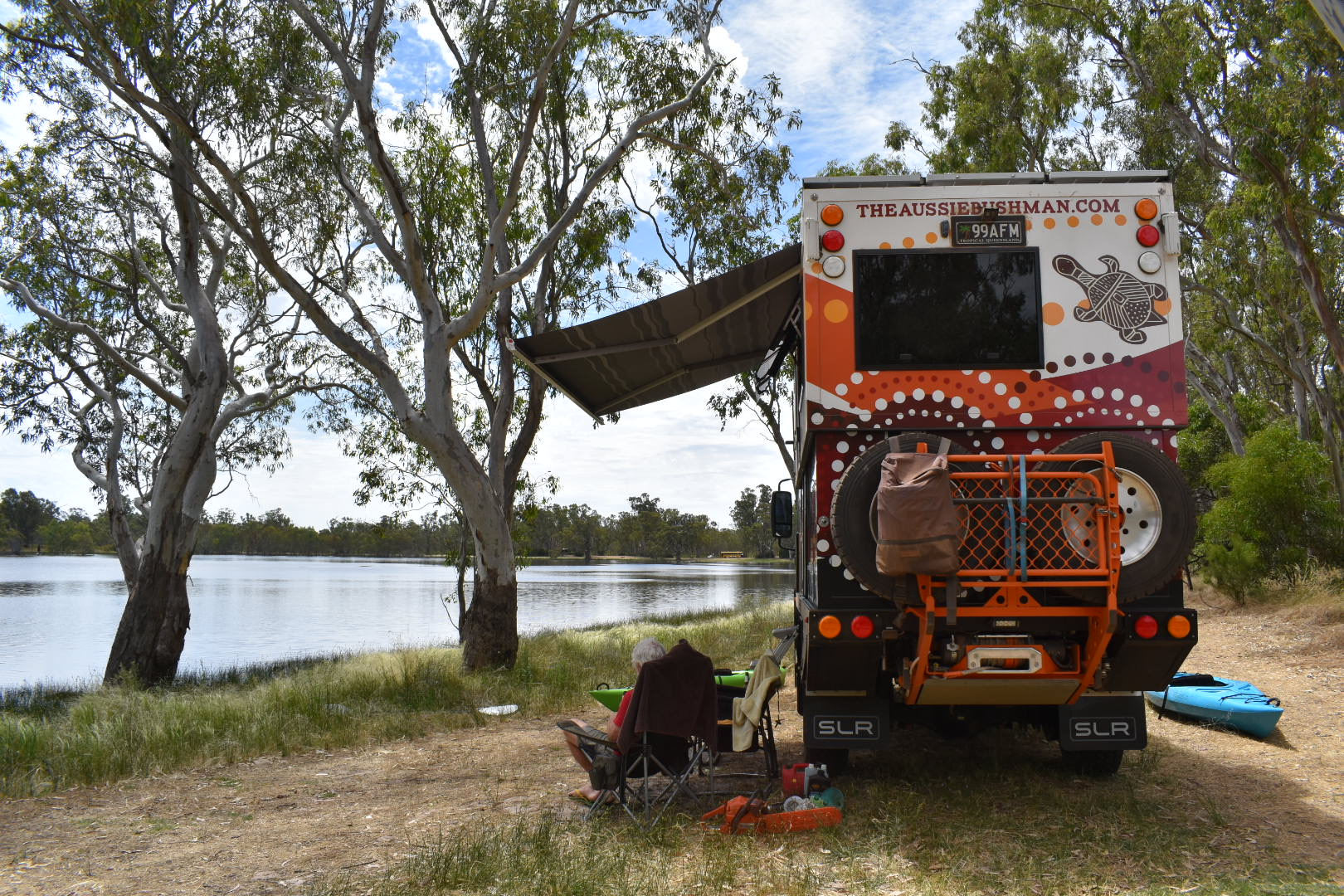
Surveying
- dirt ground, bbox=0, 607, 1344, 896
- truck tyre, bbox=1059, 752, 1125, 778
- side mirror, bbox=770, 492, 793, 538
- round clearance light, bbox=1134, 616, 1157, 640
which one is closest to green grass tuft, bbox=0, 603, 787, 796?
dirt ground, bbox=0, 607, 1344, 896

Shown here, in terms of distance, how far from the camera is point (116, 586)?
145ft

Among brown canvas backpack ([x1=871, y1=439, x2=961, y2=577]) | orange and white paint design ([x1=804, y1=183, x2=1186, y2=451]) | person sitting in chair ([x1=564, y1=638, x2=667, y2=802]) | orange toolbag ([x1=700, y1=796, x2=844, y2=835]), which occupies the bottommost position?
orange toolbag ([x1=700, y1=796, x2=844, y2=835])

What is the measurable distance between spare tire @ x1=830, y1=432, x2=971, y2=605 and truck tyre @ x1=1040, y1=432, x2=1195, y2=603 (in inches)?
28.7

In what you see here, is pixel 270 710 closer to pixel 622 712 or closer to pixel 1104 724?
Answer: pixel 622 712

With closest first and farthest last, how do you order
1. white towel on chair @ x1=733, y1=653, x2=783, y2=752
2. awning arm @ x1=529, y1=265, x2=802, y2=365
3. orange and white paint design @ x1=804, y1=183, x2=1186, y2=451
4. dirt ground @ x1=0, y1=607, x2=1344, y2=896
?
1. dirt ground @ x1=0, y1=607, x2=1344, y2=896
2. orange and white paint design @ x1=804, y1=183, x2=1186, y2=451
3. white towel on chair @ x1=733, y1=653, x2=783, y2=752
4. awning arm @ x1=529, y1=265, x2=802, y2=365

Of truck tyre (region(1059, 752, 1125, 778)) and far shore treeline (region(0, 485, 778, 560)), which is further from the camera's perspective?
far shore treeline (region(0, 485, 778, 560))

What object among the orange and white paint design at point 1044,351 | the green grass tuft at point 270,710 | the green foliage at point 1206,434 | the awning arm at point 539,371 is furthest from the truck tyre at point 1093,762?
the green foliage at point 1206,434

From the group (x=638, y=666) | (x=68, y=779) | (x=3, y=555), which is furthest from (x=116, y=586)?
(x=3, y=555)

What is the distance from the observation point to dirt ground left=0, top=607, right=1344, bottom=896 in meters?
4.47

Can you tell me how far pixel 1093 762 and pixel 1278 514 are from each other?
12.7 meters

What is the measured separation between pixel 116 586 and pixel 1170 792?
47576 millimetres

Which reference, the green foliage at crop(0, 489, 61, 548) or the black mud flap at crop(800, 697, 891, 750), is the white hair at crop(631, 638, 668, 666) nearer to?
the black mud flap at crop(800, 697, 891, 750)

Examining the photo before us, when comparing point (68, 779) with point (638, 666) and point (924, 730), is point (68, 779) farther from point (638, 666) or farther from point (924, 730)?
point (924, 730)

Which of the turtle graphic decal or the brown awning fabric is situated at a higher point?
the brown awning fabric
